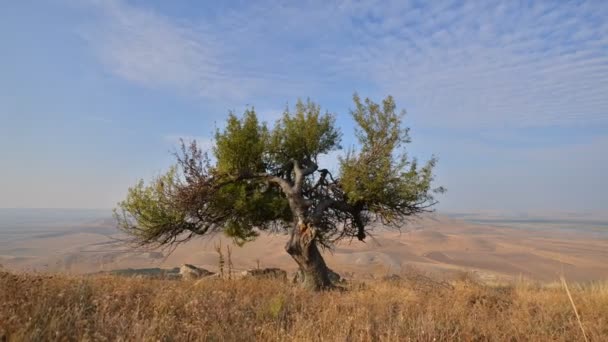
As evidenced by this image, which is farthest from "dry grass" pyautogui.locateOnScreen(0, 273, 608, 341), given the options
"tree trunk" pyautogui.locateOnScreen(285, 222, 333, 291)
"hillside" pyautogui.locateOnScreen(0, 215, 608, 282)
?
"hillside" pyautogui.locateOnScreen(0, 215, 608, 282)

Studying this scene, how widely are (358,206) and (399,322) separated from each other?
1092 cm

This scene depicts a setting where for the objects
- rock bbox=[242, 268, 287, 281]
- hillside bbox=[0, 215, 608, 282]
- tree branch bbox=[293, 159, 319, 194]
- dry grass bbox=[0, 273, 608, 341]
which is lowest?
hillside bbox=[0, 215, 608, 282]

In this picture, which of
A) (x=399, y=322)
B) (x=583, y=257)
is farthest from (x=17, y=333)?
(x=583, y=257)

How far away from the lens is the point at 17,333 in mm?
4590

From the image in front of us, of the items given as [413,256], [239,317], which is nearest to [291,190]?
[239,317]

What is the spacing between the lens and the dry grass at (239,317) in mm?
5578

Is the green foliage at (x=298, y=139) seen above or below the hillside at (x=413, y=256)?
above

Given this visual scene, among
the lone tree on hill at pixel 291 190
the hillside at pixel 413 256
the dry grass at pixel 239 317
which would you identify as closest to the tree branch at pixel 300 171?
the lone tree on hill at pixel 291 190

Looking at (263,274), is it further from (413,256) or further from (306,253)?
(413,256)

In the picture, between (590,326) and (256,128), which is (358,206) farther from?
(590,326)

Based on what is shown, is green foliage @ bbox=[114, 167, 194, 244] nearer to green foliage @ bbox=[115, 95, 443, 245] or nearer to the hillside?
green foliage @ bbox=[115, 95, 443, 245]

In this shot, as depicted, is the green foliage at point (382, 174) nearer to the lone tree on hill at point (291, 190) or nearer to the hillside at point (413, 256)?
the lone tree on hill at point (291, 190)

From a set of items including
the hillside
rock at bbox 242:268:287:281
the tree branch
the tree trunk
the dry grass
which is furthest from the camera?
the hillside

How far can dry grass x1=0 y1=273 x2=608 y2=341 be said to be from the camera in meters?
5.58
